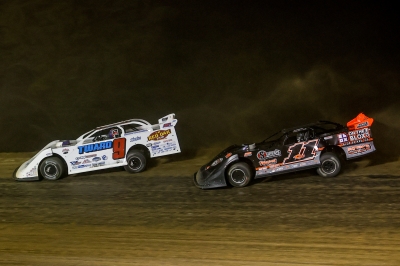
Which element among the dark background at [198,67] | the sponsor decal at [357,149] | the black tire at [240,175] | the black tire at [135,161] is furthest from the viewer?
the dark background at [198,67]

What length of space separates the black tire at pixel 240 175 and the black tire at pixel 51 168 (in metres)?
4.34

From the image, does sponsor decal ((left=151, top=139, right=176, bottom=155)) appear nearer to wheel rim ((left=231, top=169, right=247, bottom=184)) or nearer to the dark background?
wheel rim ((left=231, top=169, right=247, bottom=184))

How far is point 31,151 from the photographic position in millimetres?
14477

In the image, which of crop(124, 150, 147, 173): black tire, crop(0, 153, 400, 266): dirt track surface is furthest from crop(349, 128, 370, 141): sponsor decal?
crop(124, 150, 147, 173): black tire

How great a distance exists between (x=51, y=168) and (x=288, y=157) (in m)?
5.65

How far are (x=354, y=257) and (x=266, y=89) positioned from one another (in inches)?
304

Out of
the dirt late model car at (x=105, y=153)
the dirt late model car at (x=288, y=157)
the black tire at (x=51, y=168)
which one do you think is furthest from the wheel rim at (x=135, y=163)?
the dirt late model car at (x=288, y=157)

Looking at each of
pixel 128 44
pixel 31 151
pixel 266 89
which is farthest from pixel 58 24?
pixel 266 89

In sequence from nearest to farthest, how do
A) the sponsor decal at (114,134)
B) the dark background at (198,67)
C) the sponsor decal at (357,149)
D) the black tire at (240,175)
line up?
the black tire at (240,175) → the sponsor decal at (357,149) → the sponsor decal at (114,134) → the dark background at (198,67)

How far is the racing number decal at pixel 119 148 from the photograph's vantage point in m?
10.7

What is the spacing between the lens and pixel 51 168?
35.0ft

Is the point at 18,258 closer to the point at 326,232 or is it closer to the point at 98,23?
the point at 326,232

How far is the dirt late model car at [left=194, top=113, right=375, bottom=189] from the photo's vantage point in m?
8.86

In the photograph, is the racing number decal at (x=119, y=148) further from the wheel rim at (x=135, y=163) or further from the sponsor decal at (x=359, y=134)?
the sponsor decal at (x=359, y=134)
